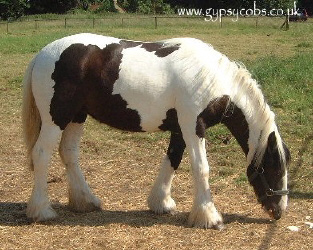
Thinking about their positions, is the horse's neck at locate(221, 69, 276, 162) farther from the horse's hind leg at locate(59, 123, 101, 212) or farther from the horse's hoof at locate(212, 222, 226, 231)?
the horse's hind leg at locate(59, 123, 101, 212)

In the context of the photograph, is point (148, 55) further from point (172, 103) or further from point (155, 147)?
point (155, 147)

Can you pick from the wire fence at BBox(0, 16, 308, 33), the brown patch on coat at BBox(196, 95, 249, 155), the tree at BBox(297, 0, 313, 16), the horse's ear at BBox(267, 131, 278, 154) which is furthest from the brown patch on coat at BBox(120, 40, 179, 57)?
the tree at BBox(297, 0, 313, 16)

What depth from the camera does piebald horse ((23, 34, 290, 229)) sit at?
4.90 metres

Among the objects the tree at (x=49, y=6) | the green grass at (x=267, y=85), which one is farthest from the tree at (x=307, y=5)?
the green grass at (x=267, y=85)

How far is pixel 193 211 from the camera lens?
4.99 m

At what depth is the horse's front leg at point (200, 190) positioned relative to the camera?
4.91 meters

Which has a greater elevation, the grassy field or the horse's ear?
the horse's ear

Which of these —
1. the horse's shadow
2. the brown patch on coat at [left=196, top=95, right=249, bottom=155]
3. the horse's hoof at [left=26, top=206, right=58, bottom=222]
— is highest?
the brown patch on coat at [left=196, top=95, right=249, bottom=155]

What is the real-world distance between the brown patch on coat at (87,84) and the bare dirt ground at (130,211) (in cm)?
91

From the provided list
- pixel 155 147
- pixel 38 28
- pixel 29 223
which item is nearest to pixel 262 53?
pixel 155 147

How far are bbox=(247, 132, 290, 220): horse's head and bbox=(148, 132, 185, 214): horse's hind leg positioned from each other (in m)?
0.71

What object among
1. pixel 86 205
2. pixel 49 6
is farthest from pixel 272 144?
pixel 49 6

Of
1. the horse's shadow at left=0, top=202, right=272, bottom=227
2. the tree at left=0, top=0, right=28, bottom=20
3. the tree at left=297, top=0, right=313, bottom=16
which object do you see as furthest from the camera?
the tree at left=297, top=0, right=313, bottom=16

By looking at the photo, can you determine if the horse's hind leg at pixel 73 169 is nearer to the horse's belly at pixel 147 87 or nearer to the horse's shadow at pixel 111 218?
the horse's shadow at pixel 111 218
